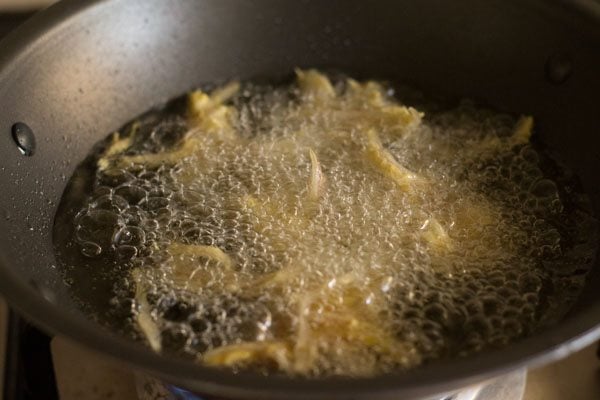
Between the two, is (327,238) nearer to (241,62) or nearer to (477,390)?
(477,390)

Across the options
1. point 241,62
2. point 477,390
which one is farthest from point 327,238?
point 241,62

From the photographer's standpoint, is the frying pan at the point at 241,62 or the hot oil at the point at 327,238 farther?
the frying pan at the point at 241,62

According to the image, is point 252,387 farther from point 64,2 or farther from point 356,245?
point 64,2

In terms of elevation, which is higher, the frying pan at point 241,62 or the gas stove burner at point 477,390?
the frying pan at point 241,62

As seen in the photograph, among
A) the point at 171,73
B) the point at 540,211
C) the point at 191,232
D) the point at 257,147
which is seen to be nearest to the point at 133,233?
the point at 191,232
